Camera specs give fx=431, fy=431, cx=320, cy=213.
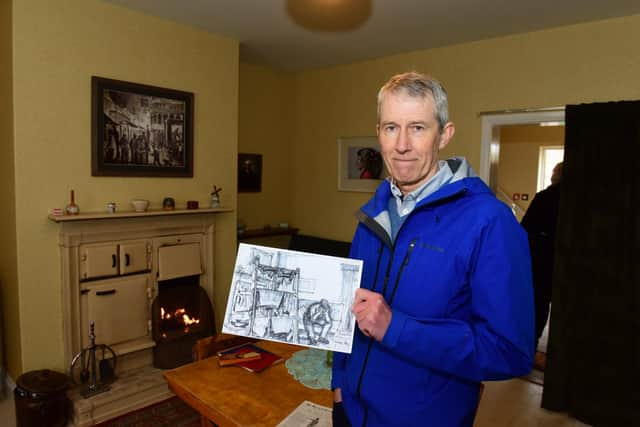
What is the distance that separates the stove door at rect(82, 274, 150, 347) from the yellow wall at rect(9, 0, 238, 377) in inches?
8.4

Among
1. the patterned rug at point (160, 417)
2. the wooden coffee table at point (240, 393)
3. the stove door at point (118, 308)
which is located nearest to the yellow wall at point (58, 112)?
the stove door at point (118, 308)

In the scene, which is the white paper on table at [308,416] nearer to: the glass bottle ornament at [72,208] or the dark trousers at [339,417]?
the dark trousers at [339,417]

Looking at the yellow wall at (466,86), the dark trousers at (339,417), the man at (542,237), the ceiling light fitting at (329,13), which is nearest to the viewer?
the dark trousers at (339,417)

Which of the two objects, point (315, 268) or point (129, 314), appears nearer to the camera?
point (315, 268)

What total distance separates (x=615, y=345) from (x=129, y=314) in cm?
346

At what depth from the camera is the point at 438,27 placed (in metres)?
3.49

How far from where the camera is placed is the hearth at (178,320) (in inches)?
134

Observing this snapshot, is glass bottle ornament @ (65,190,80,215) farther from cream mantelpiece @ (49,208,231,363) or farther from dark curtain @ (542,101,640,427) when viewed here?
dark curtain @ (542,101,640,427)

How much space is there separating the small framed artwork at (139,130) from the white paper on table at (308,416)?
7.98ft

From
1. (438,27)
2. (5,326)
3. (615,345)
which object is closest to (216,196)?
(5,326)

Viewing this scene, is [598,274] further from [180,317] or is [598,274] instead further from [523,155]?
[523,155]

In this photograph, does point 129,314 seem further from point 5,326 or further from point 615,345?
point 615,345

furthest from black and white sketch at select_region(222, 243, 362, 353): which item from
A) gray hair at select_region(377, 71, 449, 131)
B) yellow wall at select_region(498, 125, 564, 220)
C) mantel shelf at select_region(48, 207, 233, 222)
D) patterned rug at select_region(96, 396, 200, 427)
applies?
yellow wall at select_region(498, 125, 564, 220)

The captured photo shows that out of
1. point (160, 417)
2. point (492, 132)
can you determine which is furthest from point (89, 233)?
point (492, 132)
